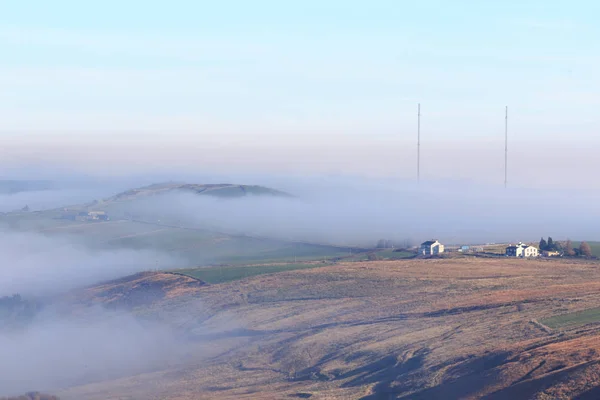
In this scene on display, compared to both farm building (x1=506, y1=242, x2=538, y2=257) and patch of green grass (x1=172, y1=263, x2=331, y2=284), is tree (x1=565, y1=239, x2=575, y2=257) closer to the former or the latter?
farm building (x1=506, y1=242, x2=538, y2=257)

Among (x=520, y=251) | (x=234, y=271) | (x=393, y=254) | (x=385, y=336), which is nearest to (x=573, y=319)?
(x=385, y=336)

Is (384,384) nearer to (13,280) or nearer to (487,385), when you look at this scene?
(487,385)

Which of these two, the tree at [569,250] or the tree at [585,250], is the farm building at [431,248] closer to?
the tree at [569,250]

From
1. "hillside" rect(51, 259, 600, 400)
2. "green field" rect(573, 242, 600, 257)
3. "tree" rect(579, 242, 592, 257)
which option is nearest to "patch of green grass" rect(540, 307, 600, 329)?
"hillside" rect(51, 259, 600, 400)

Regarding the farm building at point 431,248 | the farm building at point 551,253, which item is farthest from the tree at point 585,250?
the farm building at point 431,248

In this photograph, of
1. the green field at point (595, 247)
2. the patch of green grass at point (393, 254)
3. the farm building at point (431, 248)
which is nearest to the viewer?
the green field at point (595, 247)

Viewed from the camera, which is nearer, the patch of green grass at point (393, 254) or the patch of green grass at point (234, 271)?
the patch of green grass at point (234, 271)

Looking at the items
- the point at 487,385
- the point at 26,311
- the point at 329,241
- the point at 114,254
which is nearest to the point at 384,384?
the point at 487,385
